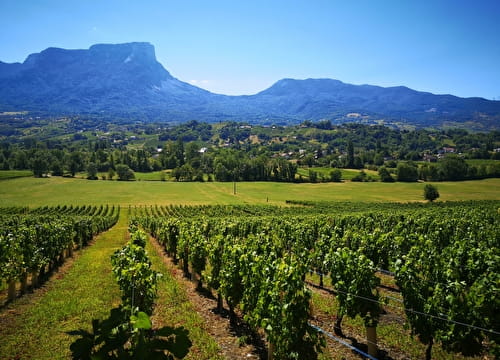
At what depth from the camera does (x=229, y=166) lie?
14825cm

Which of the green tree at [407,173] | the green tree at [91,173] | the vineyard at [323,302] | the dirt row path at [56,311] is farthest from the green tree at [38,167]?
the green tree at [407,173]

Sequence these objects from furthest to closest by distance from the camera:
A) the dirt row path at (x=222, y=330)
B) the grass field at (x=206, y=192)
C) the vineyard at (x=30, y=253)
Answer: the grass field at (x=206, y=192)
the vineyard at (x=30, y=253)
the dirt row path at (x=222, y=330)

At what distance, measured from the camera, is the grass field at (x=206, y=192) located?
301ft

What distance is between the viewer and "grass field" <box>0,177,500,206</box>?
301 feet

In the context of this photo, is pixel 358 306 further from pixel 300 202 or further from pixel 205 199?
pixel 205 199

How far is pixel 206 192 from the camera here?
10894 centimetres

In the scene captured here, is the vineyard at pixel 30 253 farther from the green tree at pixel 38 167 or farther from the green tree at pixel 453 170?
the green tree at pixel 453 170

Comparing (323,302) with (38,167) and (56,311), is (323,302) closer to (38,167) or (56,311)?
(56,311)

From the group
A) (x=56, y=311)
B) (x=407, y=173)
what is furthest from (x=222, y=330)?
(x=407, y=173)

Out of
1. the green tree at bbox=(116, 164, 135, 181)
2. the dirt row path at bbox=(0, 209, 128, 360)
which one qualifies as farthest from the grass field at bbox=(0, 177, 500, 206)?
the dirt row path at bbox=(0, 209, 128, 360)

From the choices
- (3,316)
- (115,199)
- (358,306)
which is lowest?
(115,199)

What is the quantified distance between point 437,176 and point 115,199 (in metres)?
137

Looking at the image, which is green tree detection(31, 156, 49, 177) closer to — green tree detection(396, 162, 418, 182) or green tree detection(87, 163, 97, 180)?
green tree detection(87, 163, 97, 180)

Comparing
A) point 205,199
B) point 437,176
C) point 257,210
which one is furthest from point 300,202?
point 437,176
